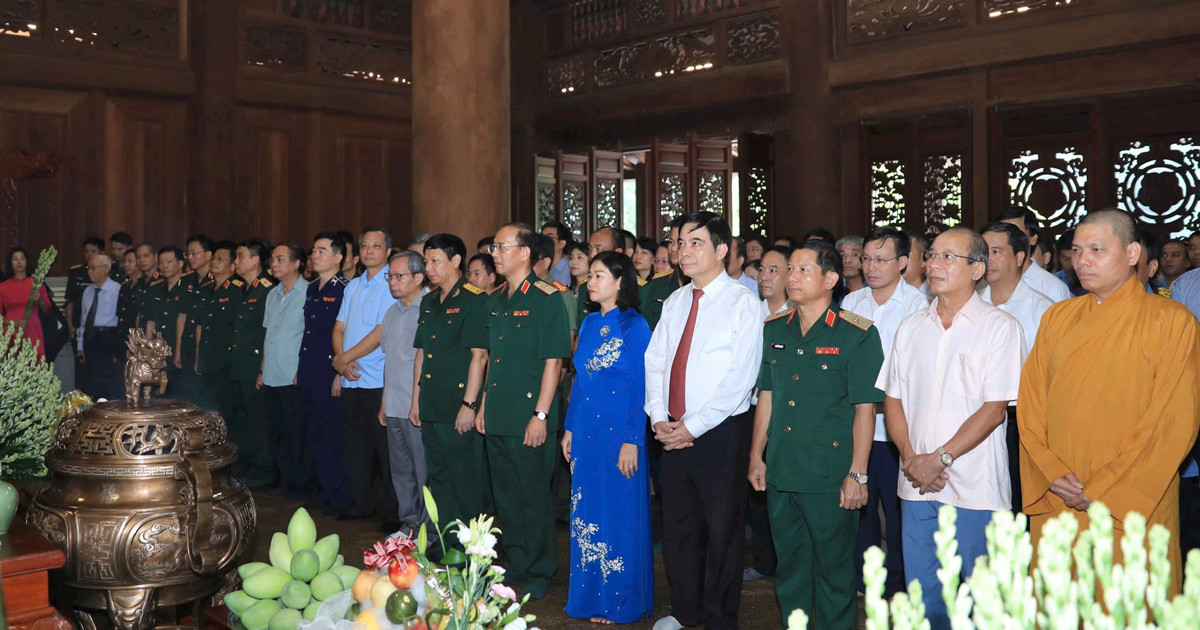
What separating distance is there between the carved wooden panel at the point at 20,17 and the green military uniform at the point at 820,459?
8.69 meters

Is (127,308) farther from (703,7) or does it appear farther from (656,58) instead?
(703,7)

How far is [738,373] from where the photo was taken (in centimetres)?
363

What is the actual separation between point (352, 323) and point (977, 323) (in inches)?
137

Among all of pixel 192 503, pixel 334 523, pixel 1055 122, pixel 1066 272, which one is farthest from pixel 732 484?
pixel 1055 122

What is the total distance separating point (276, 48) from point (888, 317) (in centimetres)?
827

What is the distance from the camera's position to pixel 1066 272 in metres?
5.81

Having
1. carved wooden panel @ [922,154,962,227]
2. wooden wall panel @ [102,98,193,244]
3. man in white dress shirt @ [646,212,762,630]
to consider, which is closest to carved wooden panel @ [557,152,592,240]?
carved wooden panel @ [922,154,962,227]

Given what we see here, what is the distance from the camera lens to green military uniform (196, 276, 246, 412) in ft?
22.6

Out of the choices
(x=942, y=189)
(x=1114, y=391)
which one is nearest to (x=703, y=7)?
(x=942, y=189)

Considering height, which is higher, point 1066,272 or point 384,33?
point 384,33

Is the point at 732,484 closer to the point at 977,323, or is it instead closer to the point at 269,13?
the point at 977,323

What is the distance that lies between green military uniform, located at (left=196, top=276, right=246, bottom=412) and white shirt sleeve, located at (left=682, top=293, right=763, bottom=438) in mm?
4292

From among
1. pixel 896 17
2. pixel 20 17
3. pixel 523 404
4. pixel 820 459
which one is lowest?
pixel 820 459

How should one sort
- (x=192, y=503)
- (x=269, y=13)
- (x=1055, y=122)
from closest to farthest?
(x=192, y=503), (x=1055, y=122), (x=269, y=13)
